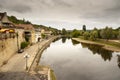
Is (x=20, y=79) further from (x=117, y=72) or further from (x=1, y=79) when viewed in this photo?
(x=117, y=72)

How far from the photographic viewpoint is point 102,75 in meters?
24.2

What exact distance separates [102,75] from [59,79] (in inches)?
270

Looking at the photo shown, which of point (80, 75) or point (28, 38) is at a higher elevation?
point (28, 38)

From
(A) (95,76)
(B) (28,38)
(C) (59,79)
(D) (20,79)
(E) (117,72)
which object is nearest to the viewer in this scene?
(D) (20,79)

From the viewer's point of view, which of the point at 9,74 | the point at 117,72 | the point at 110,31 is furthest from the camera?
the point at 110,31

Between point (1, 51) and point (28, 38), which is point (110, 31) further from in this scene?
point (1, 51)

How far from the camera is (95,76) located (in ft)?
77.2

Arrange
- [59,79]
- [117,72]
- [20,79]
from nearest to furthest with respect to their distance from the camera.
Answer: [20,79] < [59,79] < [117,72]

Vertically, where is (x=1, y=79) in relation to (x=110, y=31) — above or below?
below

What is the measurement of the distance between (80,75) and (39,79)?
26.1ft

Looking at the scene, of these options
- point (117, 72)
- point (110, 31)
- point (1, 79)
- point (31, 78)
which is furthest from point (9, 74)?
point (110, 31)

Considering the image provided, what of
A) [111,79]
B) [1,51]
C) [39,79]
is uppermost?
[1,51]

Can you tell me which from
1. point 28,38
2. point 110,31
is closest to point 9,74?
point 28,38

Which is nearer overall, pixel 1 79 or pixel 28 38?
pixel 1 79
